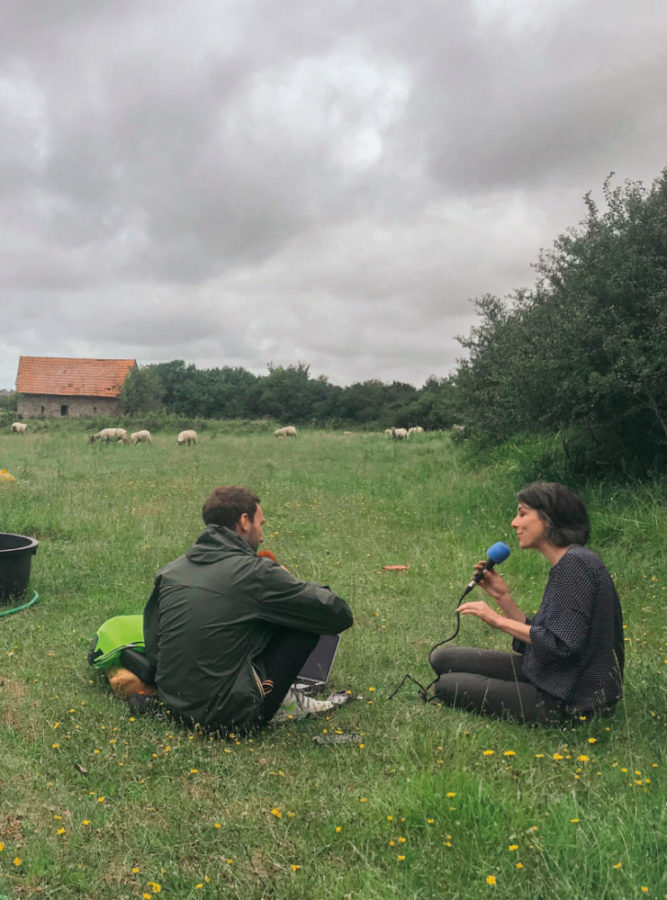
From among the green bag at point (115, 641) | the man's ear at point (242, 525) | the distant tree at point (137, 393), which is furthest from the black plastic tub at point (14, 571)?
the distant tree at point (137, 393)

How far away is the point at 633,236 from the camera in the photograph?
10.8 meters

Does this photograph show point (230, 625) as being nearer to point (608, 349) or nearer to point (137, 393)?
point (608, 349)

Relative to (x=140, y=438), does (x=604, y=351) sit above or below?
above

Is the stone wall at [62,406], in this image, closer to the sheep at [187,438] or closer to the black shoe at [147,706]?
the sheep at [187,438]

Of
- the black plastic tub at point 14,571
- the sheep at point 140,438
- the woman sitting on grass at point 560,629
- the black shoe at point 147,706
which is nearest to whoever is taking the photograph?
the woman sitting on grass at point 560,629

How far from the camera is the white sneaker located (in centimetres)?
461

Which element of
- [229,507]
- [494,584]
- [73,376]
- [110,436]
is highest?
[73,376]

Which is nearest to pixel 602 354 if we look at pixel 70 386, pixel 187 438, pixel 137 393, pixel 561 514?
pixel 561 514

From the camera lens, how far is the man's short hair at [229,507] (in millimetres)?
4613

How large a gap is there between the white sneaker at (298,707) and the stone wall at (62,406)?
55.8 metres

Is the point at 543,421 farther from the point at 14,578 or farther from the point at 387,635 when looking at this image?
the point at 14,578

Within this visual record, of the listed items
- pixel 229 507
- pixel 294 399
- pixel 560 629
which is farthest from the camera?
pixel 294 399

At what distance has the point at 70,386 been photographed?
2299 inches

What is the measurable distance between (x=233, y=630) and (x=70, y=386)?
58.3 m
